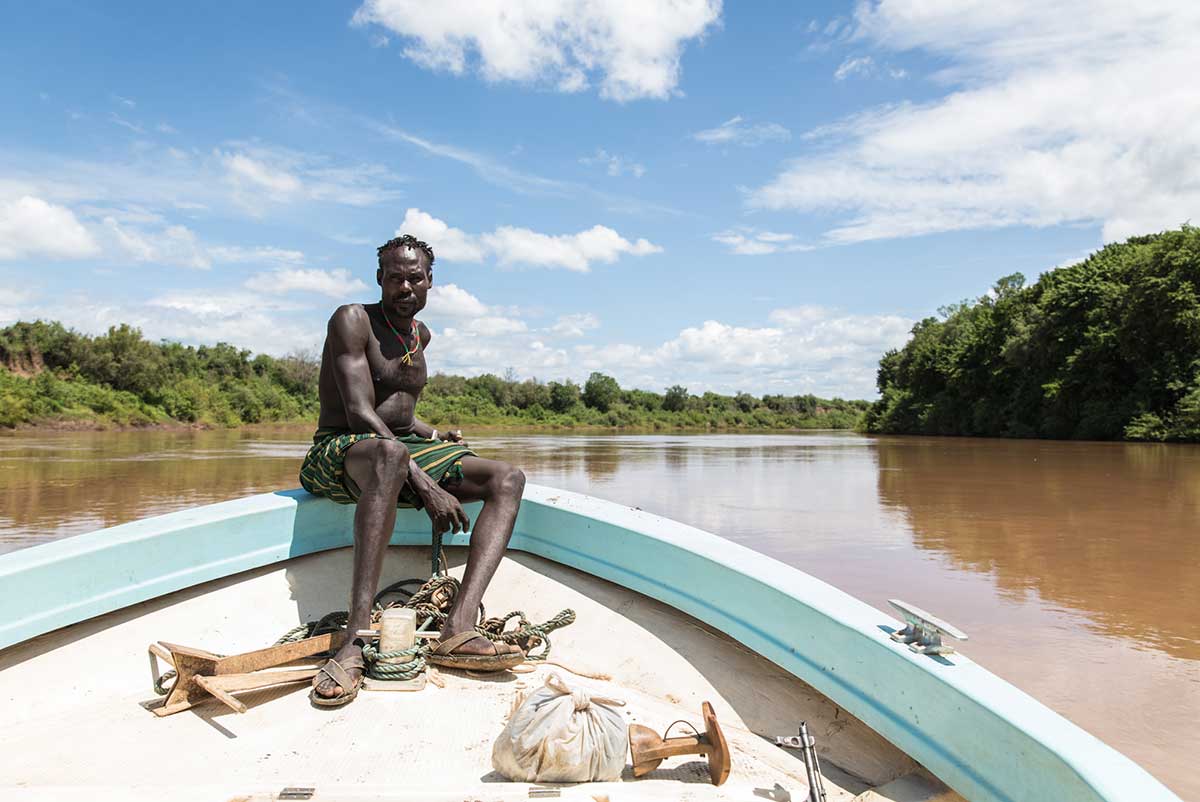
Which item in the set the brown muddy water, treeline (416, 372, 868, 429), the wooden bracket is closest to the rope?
the wooden bracket

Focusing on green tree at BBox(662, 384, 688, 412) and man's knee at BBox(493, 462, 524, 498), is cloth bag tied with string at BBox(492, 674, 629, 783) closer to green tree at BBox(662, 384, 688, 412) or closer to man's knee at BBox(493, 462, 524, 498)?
man's knee at BBox(493, 462, 524, 498)

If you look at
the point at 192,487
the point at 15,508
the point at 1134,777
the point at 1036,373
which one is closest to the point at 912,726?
the point at 1134,777

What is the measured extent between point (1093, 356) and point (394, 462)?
87.3 ft

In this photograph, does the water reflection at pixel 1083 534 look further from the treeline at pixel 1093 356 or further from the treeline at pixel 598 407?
the treeline at pixel 598 407

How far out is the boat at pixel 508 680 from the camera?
1446 mm

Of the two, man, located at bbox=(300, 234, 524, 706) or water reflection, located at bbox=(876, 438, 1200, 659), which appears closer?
man, located at bbox=(300, 234, 524, 706)

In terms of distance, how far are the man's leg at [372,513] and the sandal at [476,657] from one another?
220 millimetres

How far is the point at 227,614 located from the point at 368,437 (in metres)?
0.73

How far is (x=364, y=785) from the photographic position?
4.94 feet

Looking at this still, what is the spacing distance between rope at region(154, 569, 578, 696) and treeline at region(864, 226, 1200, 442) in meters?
22.9

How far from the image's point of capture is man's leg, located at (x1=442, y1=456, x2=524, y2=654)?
2156 mm

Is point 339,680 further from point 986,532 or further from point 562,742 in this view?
point 986,532

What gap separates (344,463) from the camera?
91.3 inches

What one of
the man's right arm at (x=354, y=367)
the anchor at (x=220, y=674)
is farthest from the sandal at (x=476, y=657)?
the man's right arm at (x=354, y=367)
